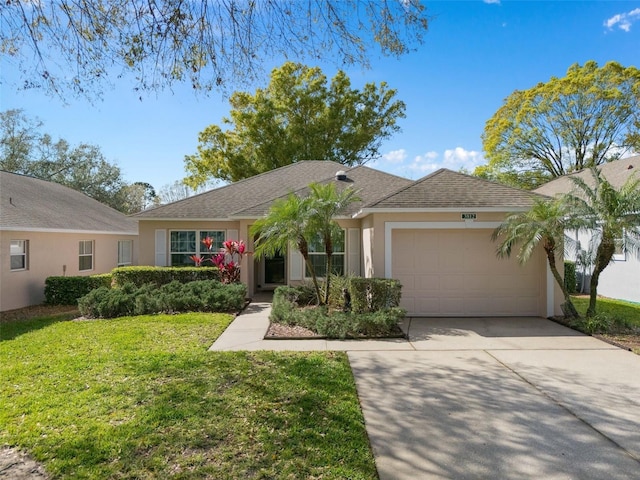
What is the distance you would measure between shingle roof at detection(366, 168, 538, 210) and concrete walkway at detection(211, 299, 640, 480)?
3125 millimetres

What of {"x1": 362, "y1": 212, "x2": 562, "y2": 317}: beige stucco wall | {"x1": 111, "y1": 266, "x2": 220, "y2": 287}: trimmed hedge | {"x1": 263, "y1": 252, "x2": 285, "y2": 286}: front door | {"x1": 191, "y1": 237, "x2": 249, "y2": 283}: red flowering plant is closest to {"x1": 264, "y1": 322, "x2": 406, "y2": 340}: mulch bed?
{"x1": 362, "y1": 212, "x2": 562, "y2": 317}: beige stucco wall

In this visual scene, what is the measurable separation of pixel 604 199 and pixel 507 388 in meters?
5.23

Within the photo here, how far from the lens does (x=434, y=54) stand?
662 centimetres

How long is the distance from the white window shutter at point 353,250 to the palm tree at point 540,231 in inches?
185

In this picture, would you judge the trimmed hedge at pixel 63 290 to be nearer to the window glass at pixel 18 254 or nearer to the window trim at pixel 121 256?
the window glass at pixel 18 254

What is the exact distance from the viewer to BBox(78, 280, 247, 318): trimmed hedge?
9922 millimetres

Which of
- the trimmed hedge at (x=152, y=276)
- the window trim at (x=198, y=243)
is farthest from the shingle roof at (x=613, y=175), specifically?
the trimmed hedge at (x=152, y=276)

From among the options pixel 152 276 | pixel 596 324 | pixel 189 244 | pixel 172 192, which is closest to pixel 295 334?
pixel 596 324

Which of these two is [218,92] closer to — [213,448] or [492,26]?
[213,448]

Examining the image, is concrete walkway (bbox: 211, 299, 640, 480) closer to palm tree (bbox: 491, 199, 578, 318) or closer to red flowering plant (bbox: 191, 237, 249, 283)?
palm tree (bbox: 491, 199, 578, 318)

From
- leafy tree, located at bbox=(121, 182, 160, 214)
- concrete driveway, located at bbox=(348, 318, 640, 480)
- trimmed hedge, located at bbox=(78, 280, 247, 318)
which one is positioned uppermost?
leafy tree, located at bbox=(121, 182, 160, 214)

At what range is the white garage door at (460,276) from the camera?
9.79 m

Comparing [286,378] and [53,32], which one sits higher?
[53,32]

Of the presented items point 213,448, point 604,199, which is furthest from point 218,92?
point 604,199
